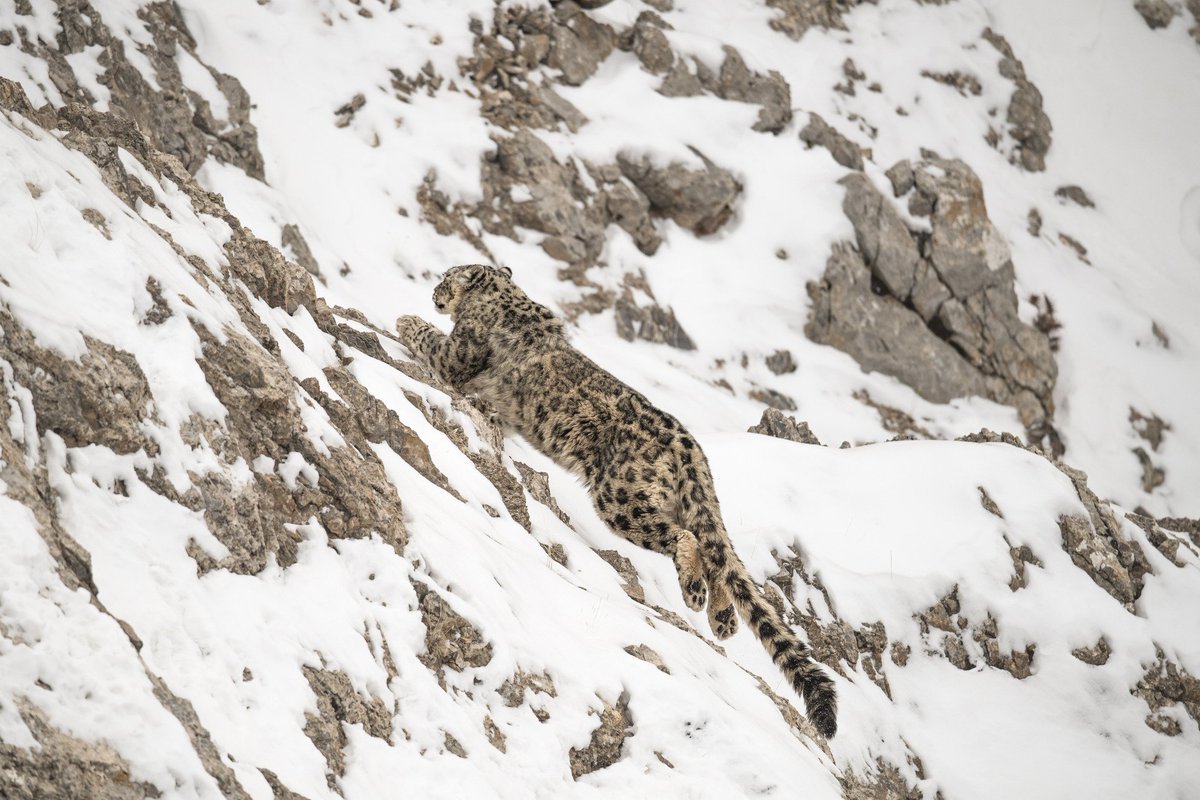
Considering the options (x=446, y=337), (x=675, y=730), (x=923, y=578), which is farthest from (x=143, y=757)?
(x=923, y=578)

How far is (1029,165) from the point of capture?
28188mm

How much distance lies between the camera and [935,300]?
2264cm

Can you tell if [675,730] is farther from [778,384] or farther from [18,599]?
[778,384]

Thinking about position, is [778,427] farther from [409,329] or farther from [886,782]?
[886,782]

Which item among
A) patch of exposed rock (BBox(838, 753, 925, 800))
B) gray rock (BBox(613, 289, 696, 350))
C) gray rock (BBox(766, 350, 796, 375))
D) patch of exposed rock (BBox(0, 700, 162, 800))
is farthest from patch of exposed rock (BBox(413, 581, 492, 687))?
gray rock (BBox(766, 350, 796, 375))

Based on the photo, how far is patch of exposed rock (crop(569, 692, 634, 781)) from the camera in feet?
18.5

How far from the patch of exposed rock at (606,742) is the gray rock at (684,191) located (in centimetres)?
1636

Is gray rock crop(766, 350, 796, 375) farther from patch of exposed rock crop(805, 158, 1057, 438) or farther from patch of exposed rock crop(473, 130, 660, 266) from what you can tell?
patch of exposed rock crop(473, 130, 660, 266)

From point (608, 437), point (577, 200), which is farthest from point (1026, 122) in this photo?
point (608, 437)

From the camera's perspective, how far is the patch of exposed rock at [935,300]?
21547 millimetres

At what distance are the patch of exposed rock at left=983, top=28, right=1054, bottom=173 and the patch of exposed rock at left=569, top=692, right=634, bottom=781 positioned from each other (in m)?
26.0

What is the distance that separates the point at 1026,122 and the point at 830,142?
8615 mm

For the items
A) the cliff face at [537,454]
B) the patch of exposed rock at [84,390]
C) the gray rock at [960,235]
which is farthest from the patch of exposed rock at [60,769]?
the gray rock at [960,235]

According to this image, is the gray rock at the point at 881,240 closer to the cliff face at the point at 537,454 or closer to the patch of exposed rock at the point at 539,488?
the cliff face at the point at 537,454
